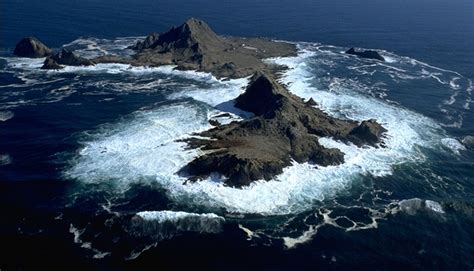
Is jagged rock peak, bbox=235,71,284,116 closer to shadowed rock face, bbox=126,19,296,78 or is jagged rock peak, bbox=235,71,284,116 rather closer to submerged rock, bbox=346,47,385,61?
shadowed rock face, bbox=126,19,296,78

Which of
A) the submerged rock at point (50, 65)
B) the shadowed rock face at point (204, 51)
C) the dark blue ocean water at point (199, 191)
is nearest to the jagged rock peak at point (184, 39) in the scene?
the shadowed rock face at point (204, 51)

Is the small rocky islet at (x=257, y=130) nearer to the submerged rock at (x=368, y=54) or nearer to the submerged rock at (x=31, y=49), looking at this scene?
the submerged rock at (x=31, y=49)

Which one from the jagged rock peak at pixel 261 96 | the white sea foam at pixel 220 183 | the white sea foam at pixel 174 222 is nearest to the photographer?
the white sea foam at pixel 174 222

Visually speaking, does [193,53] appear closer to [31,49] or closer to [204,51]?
[204,51]

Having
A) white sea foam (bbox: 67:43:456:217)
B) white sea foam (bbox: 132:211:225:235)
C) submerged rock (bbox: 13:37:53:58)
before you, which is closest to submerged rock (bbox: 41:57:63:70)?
submerged rock (bbox: 13:37:53:58)

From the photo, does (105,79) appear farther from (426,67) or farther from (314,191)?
(426,67)

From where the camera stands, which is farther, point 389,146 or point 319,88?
point 319,88

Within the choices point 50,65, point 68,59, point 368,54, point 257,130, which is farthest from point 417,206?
point 50,65

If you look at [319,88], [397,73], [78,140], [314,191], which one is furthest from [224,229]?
[397,73]
